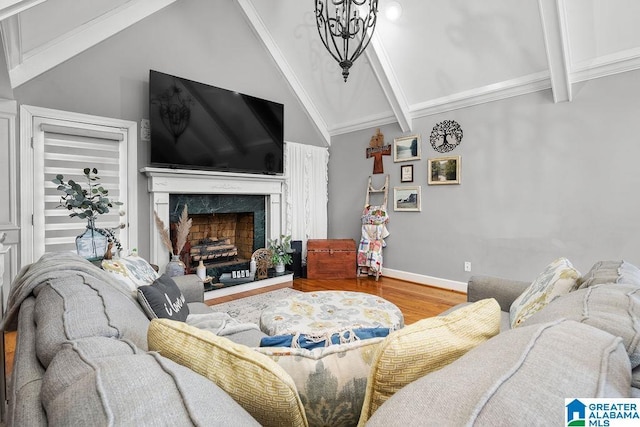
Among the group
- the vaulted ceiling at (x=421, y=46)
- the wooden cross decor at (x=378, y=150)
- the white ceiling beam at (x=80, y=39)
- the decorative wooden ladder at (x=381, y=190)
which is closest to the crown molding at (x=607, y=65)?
the vaulted ceiling at (x=421, y=46)

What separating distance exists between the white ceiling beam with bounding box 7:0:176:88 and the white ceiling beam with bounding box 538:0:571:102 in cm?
376

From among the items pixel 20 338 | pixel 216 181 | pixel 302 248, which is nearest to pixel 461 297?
pixel 302 248

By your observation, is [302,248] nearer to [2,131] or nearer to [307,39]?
[307,39]

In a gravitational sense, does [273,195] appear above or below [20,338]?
above

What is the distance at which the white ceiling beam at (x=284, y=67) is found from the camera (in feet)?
13.9

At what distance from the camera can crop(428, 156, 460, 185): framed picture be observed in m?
3.88

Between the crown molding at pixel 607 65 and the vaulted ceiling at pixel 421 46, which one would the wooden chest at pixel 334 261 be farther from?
the crown molding at pixel 607 65

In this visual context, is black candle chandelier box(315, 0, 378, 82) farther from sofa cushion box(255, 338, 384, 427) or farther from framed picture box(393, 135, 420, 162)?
sofa cushion box(255, 338, 384, 427)

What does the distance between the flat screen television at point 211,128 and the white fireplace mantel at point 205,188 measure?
0.30 ft

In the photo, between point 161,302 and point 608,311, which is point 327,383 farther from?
point 161,302

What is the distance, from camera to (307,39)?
4301 millimetres

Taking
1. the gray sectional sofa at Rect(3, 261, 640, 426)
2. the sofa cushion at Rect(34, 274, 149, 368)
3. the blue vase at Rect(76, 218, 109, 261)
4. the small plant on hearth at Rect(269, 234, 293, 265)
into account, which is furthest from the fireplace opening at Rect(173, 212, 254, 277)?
the gray sectional sofa at Rect(3, 261, 640, 426)

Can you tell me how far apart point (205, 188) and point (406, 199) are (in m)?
2.66

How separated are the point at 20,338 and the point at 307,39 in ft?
14.5
